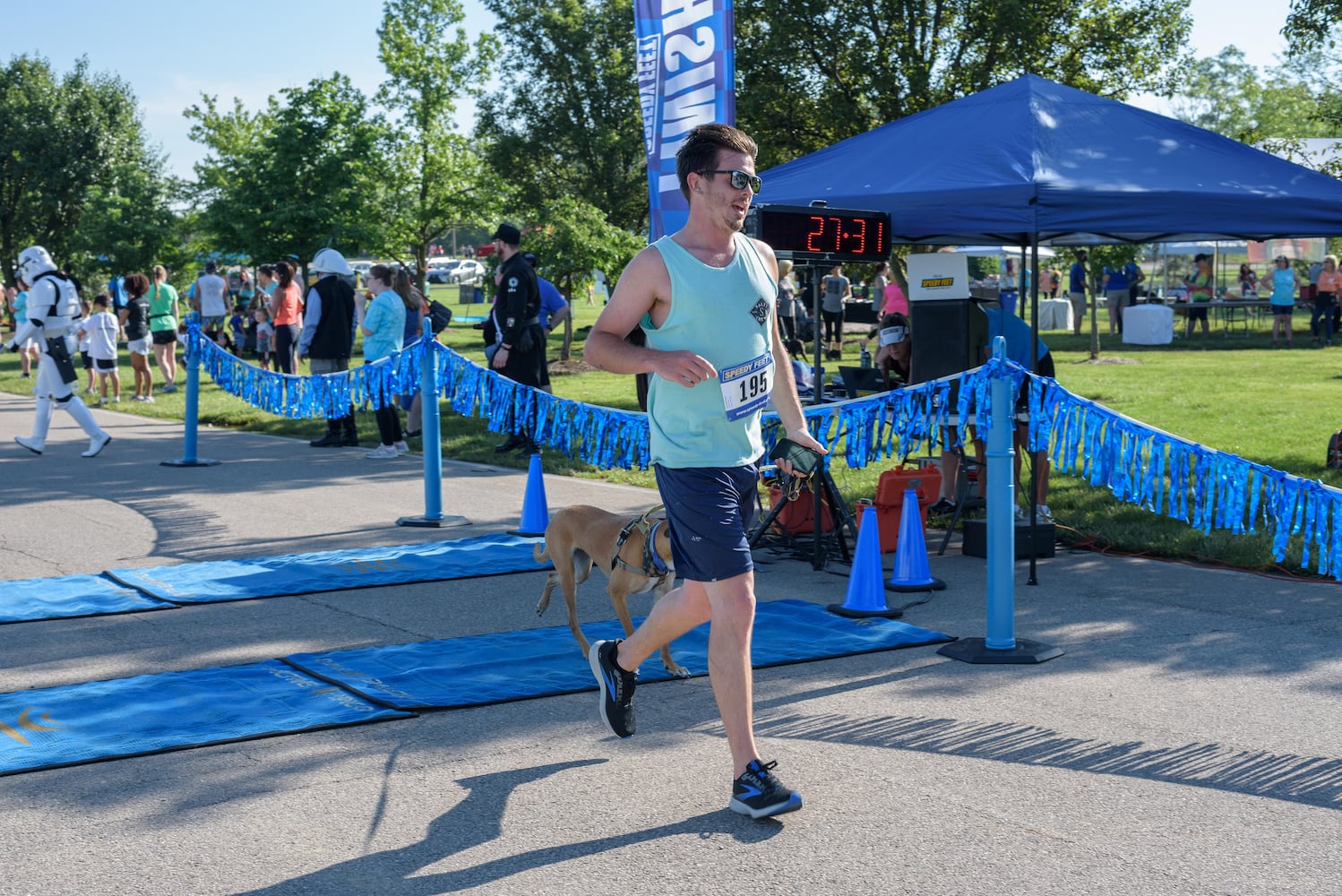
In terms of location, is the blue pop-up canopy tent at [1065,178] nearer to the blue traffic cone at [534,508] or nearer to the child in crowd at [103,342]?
the blue traffic cone at [534,508]

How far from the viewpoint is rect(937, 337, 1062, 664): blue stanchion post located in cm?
620

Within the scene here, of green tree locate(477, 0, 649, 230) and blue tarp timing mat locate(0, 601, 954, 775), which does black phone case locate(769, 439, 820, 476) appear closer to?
blue tarp timing mat locate(0, 601, 954, 775)

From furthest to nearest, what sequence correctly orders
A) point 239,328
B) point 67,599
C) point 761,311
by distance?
point 239,328, point 67,599, point 761,311

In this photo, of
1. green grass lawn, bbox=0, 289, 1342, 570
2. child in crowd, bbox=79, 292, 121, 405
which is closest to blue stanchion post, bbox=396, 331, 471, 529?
green grass lawn, bbox=0, 289, 1342, 570

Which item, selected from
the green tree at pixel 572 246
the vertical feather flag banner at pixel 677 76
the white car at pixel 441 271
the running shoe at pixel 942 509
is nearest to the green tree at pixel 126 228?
the green tree at pixel 572 246

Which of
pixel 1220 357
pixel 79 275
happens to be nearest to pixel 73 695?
pixel 1220 357

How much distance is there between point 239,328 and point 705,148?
27.2m

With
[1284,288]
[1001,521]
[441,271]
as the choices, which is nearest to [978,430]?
[1001,521]

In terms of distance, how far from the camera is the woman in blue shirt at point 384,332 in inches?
556

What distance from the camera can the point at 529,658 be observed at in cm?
632

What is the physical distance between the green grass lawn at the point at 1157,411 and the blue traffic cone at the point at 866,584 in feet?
8.76

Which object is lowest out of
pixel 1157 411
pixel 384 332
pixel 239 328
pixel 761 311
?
pixel 1157 411

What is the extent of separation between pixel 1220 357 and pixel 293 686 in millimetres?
22463

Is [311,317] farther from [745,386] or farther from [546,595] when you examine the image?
[745,386]
